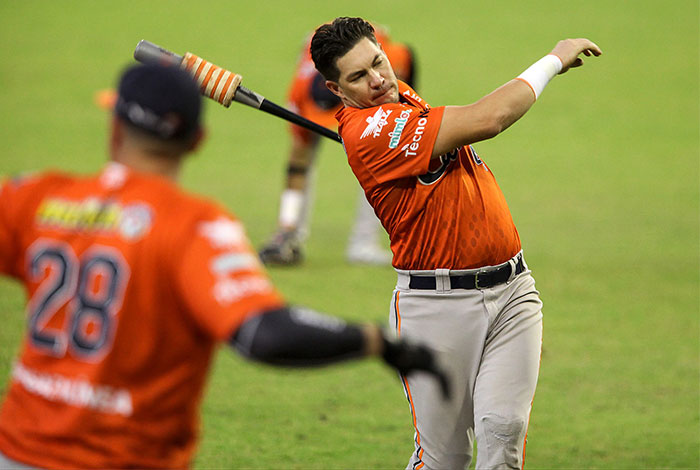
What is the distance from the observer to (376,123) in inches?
162

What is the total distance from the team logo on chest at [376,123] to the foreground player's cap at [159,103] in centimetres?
144

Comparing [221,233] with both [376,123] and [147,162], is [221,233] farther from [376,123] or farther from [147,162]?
[376,123]

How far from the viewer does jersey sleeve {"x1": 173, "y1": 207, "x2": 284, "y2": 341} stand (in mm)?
2490

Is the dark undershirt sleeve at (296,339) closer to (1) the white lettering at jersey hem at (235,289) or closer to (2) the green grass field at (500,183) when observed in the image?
(1) the white lettering at jersey hem at (235,289)

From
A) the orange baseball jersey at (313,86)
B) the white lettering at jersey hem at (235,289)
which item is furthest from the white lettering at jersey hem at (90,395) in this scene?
the orange baseball jersey at (313,86)

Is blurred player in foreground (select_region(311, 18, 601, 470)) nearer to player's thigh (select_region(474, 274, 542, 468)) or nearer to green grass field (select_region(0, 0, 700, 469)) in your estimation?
player's thigh (select_region(474, 274, 542, 468))

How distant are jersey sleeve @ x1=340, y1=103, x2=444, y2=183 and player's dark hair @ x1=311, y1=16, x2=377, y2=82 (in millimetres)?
278

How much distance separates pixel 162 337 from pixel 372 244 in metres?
7.68

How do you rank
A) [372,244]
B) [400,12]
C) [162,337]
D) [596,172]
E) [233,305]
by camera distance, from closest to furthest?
[233,305], [162,337], [372,244], [596,172], [400,12]

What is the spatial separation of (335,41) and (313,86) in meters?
5.61

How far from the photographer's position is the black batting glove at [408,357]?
2.63 m

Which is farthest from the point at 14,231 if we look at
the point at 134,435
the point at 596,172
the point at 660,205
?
the point at 596,172

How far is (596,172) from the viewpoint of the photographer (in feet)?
46.8

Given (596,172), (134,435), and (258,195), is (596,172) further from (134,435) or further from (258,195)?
(134,435)
